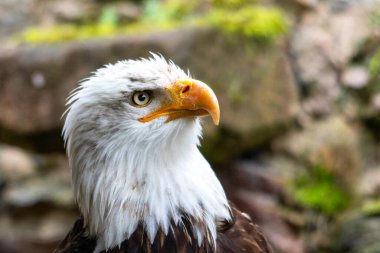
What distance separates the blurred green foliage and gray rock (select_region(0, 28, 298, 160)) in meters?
0.13

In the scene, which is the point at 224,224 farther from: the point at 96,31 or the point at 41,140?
the point at 96,31

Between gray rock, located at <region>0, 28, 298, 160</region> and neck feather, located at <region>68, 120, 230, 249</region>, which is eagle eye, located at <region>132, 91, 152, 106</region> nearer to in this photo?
neck feather, located at <region>68, 120, 230, 249</region>

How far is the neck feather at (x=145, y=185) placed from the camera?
2.76m

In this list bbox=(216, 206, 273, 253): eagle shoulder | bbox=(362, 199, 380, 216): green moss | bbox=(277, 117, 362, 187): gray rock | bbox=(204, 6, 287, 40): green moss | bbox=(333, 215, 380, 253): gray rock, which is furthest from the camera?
bbox=(277, 117, 362, 187): gray rock

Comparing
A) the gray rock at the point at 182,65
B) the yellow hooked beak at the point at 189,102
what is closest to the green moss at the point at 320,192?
the gray rock at the point at 182,65

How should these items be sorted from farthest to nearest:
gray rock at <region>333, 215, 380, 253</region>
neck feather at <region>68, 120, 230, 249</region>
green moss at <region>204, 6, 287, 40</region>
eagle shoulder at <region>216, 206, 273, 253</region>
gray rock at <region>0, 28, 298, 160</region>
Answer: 1. green moss at <region>204, 6, 287, 40</region>
2. gray rock at <region>0, 28, 298, 160</region>
3. gray rock at <region>333, 215, 380, 253</region>
4. eagle shoulder at <region>216, 206, 273, 253</region>
5. neck feather at <region>68, 120, 230, 249</region>

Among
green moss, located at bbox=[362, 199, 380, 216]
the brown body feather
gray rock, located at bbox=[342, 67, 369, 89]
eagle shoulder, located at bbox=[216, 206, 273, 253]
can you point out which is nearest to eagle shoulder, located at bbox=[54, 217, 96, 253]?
the brown body feather

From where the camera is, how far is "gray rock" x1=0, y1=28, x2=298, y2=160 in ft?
17.5

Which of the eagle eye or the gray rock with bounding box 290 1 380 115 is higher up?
the gray rock with bounding box 290 1 380 115

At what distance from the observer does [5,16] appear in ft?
22.6

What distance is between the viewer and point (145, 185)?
2.77 m

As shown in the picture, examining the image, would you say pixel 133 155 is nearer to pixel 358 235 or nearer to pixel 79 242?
pixel 79 242

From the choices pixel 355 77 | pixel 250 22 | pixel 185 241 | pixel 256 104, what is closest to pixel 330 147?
pixel 355 77

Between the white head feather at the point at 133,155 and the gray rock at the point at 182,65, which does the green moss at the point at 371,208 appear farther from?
the white head feather at the point at 133,155
